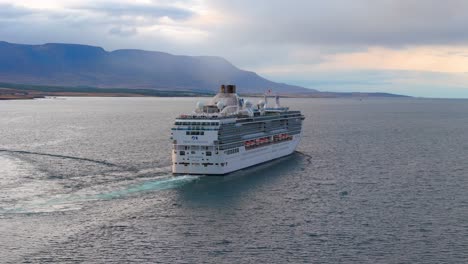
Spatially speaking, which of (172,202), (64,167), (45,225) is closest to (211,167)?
(172,202)

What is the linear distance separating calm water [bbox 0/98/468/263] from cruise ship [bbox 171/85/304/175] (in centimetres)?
238

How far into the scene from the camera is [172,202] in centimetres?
6275

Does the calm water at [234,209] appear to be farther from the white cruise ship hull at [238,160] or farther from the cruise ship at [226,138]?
the cruise ship at [226,138]

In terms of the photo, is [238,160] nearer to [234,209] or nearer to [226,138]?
[226,138]

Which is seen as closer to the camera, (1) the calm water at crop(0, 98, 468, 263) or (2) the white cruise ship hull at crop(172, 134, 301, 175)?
(1) the calm water at crop(0, 98, 468, 263)

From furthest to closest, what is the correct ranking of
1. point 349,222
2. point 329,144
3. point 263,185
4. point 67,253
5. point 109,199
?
point 329,144 < point 263,185 < point 109,199 < point 349,222 < point 67,253

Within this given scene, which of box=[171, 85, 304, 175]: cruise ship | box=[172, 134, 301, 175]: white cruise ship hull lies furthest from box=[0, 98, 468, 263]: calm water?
box=[171, 85, 304, 175]: cruise ship

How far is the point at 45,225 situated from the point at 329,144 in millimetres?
78044

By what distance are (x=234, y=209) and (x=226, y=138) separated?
19.6m

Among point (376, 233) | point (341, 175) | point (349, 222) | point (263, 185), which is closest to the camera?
point (376, 233)

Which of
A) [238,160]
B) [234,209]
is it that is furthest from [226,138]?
[234,209]

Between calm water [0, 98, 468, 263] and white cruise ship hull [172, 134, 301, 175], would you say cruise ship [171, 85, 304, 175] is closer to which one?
white cruise ship hull [172, 134, 301, 175]

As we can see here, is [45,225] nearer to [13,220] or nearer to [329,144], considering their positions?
[13,220]

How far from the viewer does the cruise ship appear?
77062mm
